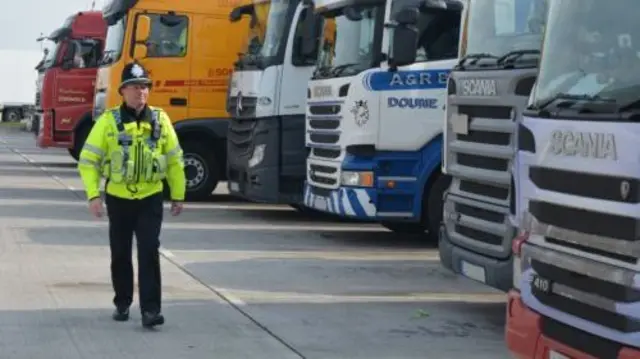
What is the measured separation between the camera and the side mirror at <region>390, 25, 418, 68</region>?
42.5ft

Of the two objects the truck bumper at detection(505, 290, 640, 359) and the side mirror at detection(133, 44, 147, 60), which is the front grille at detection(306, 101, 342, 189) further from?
the truck bumper at detection(505, 290, 640, 359)

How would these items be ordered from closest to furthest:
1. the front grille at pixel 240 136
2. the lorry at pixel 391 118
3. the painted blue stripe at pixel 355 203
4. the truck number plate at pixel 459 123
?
the truck number plate at pixel 459 123 → the lorry at pixel 391 118 → the painted blue stripe at pixel 355 203 → the front grille at pixel 240 136

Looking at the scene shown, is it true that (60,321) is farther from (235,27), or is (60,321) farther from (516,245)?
(235,27)

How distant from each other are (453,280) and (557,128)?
6294 millimetres

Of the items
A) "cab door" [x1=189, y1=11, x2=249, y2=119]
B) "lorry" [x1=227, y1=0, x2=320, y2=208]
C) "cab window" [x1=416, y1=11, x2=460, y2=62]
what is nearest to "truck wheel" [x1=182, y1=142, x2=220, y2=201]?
"cab door" [x1=189, y1=11, x2=249, y2=119]

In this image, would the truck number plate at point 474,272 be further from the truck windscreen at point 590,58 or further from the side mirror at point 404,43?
the side mirror at point 404,43

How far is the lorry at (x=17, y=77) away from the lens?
203 ft

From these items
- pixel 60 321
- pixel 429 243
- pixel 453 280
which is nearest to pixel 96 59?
pixel 429 243

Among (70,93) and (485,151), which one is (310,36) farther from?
(70,93)

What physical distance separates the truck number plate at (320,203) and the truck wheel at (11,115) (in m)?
53.9

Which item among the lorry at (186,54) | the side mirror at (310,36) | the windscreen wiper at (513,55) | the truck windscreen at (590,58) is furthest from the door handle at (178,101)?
the truck windscreen at (590,58)

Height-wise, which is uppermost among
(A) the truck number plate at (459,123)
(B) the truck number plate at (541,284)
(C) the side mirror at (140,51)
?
(C) the side mirror at (140,51)

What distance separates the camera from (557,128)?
21.4ft

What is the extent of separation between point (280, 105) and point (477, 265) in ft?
24.8
